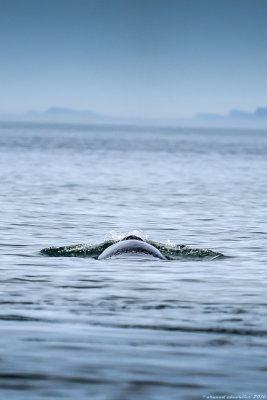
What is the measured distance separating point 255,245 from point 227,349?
12.2m

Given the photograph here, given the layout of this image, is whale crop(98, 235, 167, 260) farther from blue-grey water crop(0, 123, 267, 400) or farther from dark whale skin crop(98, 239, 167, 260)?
blue-grey water crop(0, 123, 267, 400)

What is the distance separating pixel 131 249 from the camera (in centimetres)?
2031

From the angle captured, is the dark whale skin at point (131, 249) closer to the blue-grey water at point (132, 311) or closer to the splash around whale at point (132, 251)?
the splash around whale at point (132, 251)

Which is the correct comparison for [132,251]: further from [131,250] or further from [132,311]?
[132,311]

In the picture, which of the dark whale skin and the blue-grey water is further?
the dark whale skin

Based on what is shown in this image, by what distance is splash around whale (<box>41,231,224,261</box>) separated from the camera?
20.3m

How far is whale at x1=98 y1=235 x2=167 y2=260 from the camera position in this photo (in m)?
20.2

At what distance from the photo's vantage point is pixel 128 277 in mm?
17422

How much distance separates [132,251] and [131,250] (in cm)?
A: 4

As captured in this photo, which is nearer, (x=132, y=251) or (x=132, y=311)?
(x=132, y=311)

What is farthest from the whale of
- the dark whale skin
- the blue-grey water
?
the blue-grey water

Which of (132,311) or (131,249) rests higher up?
(132,311)

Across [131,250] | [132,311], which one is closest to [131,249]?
[131,250]

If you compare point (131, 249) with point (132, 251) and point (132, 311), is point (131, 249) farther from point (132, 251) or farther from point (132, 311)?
point (132, 311)
